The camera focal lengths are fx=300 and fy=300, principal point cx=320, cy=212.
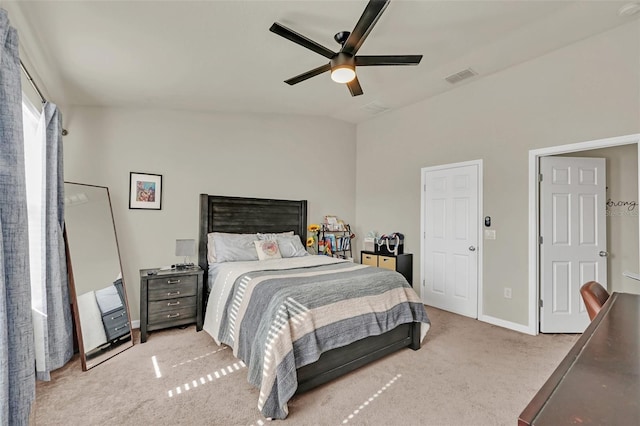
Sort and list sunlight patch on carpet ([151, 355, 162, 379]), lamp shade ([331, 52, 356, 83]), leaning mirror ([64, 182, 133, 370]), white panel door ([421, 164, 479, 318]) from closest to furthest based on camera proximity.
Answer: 1. lamp shade ([331, 52, 356, 83])
2. sunlight patch on carpet ([151, 355, 162, 379])
3. leaning mirror ([64, 182, 133, 370])
4. white panel door ([421, 164, 479, 318])

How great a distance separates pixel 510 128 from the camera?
12.1ft

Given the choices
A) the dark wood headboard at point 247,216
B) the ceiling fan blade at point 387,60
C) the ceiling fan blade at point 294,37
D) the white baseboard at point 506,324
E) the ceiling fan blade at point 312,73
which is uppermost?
the ceiling fan blade at point 294,37

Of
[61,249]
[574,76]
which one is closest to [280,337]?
[61,249]

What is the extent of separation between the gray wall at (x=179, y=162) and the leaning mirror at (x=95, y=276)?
0.28 metres

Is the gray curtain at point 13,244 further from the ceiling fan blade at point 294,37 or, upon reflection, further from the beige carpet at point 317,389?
the ceiling fan blade at point 294,37

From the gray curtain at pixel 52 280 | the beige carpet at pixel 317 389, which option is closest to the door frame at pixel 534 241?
the beige carpet at pixel 317 389

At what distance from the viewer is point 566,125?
3.27 metres

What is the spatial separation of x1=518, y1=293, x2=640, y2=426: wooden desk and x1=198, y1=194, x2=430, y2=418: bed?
1.61 m

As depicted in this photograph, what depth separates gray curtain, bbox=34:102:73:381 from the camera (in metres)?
2.38

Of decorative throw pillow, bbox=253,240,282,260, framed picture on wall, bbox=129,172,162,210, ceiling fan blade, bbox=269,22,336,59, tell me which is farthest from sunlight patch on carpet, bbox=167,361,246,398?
ceiling fan blade, bbox=269,22,336,59

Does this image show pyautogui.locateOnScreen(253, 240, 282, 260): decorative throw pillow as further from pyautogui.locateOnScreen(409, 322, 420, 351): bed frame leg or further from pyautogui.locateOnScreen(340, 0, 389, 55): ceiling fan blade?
pyautogui.locateOnScreen(340, 0, 389, 55): ceiling fan blade

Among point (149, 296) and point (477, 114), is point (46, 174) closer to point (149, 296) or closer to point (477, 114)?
point (149, 296)

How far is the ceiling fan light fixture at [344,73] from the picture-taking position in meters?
2.40

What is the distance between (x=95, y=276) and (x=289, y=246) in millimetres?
2180
